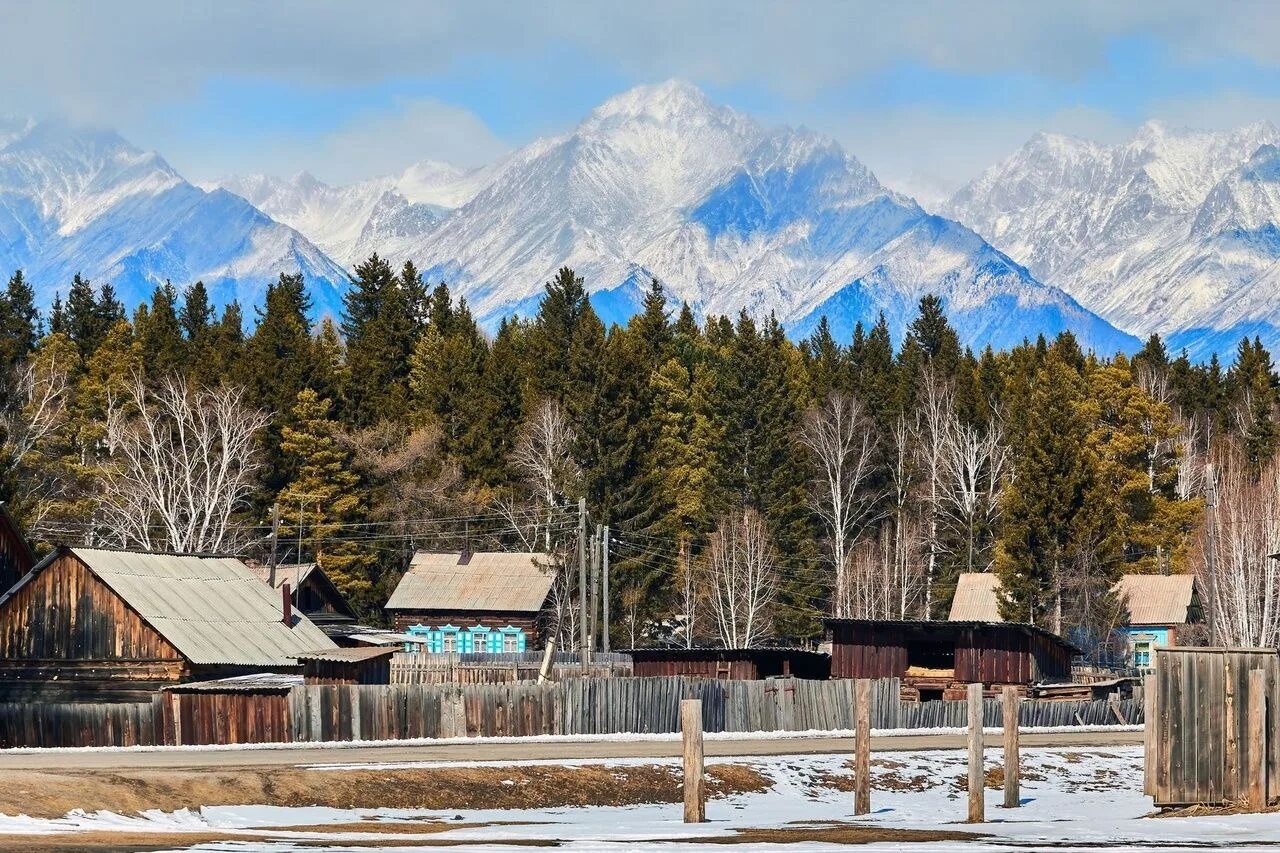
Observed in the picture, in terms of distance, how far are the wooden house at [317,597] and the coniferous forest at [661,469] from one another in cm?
1045

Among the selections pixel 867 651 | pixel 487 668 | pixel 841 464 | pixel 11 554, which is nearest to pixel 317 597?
pixel 487 668

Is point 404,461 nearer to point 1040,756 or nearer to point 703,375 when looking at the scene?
point 703,375

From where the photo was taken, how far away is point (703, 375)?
408 feet

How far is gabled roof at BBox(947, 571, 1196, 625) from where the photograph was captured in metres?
99.5

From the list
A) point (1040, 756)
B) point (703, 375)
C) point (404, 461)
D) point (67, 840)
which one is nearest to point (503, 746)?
point (1040, 756)

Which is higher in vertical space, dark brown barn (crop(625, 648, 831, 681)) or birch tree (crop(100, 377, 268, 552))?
birch tree (crop(100, 377, 268, 552))

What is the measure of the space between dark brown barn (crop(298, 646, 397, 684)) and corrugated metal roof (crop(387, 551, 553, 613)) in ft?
113

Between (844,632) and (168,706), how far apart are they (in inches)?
1143

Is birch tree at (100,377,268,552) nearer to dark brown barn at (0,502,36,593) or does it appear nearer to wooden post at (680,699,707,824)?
dark brown barn at (0,502,36,593)

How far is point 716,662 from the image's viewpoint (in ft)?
255

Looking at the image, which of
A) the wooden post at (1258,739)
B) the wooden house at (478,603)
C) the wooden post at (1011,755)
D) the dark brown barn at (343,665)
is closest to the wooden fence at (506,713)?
the dark brown barn at (343,665)

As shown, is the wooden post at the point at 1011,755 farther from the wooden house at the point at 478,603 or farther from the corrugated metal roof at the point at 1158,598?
the wooden house at the point at 478,603

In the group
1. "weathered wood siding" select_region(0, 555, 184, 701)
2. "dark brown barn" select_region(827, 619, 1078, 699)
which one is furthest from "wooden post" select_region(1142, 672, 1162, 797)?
"dark brown barn" select_region(827, 619, 1078, 699)

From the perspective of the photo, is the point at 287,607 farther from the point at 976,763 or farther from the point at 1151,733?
the point at 1151,733
